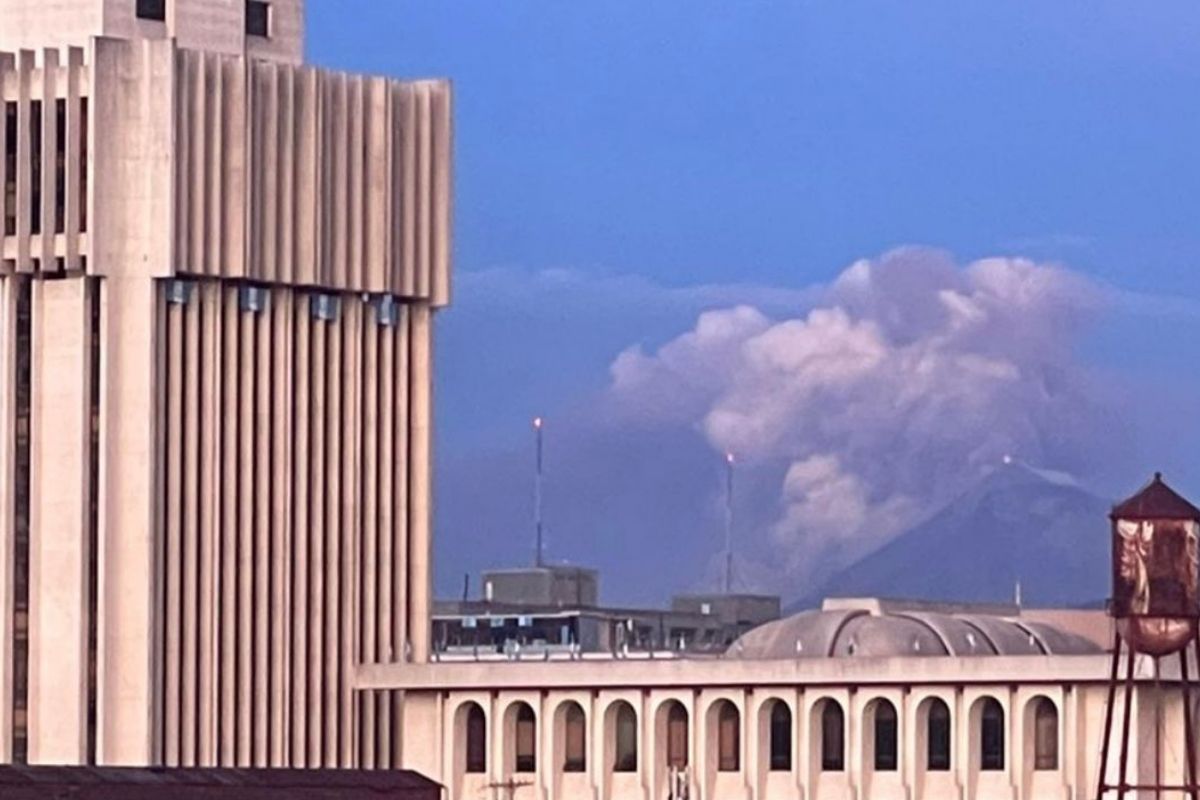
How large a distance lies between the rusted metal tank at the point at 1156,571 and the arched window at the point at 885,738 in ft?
35.9

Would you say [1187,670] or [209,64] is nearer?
[1187,670]

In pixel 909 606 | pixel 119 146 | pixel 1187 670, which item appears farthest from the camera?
pixel 909 606

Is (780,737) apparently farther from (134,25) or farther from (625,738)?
(134,25)

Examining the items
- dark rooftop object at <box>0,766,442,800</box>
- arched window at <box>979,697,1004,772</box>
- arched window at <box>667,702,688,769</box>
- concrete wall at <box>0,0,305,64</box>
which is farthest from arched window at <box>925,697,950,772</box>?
concrete wall at <box>0,0,305,64</box>

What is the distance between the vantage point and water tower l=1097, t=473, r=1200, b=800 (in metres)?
126

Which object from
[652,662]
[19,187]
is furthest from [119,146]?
[652,662]

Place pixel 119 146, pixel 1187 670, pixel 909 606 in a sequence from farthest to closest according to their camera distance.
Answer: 1. pixel 909 606
2. pixel 119 146
3. pixel 1187 670

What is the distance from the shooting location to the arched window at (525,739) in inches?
5595

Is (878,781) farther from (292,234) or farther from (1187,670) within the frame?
(292,234)

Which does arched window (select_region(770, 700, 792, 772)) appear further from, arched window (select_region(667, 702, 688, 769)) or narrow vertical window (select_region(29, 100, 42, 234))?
narrow vertical window (select_region(29, 100, 42, 234))

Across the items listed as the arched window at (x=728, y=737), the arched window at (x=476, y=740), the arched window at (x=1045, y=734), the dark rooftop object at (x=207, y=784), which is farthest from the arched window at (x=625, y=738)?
the dark rooftop object at (x=207, y=784)

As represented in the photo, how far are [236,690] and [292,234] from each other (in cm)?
1383

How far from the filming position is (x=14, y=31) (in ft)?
475

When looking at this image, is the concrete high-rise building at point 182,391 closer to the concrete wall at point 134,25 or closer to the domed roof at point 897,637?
the concrete wall at point 134,25
